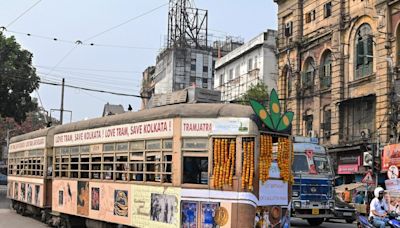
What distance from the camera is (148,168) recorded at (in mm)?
10336

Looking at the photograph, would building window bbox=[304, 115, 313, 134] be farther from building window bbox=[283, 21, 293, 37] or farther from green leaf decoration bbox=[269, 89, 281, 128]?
green leaf decoration bbox=[269, 89, 281, 128]

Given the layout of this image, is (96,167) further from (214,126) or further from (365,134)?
(365,134)

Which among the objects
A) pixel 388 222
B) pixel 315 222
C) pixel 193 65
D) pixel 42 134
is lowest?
pixel 315 222

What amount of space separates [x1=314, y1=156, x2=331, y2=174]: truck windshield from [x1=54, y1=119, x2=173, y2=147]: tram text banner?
6.76 meters

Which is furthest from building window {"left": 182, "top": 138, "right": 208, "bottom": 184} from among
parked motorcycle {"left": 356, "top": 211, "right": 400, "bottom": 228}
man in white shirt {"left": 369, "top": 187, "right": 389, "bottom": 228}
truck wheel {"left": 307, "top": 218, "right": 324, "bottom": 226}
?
truck wheel {"left": 307, "top": 218, "right": 324, "bottom": 226}

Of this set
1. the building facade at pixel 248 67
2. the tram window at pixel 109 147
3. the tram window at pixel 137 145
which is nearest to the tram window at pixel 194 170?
the tram window at pixel 137 145

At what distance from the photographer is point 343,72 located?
30.0m

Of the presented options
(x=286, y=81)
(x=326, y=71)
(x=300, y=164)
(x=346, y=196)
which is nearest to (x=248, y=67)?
(x=286, y=81)

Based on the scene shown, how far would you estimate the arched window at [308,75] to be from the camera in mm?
33250

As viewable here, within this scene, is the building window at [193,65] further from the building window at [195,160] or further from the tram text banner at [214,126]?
the building window at [195,160]

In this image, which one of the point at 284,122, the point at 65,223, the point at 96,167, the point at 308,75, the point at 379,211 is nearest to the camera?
the point at 284,122

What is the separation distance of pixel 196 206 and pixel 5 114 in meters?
26.2

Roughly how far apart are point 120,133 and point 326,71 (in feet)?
73.7

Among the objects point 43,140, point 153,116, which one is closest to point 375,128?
point 43,140
